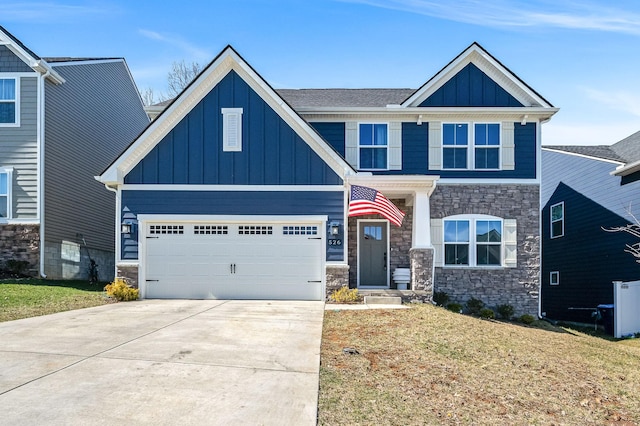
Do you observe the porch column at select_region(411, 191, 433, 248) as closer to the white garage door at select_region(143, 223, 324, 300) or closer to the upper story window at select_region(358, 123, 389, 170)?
the upper story window at select_region(358, 123, 389, 170)

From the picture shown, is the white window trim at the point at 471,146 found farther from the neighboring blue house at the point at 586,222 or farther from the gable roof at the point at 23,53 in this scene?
the gable roof at the point at 23,53

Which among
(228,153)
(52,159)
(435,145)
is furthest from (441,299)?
(52,159)

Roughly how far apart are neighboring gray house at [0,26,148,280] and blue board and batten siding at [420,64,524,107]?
12.2 meters

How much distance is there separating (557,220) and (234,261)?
1391 cm

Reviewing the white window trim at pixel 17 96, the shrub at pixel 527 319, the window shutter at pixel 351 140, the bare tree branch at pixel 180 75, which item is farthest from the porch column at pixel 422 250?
the bare tree branch at pixel 180 75

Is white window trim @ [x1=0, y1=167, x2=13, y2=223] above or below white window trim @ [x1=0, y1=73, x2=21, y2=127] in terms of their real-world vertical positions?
below

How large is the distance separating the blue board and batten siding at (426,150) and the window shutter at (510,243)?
1430 mm

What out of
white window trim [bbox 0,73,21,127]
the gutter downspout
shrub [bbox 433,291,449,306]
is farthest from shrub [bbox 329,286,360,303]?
white window trim [bbox 0,73,21,127]

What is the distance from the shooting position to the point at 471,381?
257 inches

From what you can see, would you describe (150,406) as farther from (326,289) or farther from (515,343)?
(326,289)

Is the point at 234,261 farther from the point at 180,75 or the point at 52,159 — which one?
the point at 180,75

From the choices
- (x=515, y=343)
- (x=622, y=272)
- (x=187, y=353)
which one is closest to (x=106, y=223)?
(x=187, y=353)

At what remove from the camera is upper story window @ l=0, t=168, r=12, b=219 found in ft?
52.6

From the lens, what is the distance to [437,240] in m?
15.8
